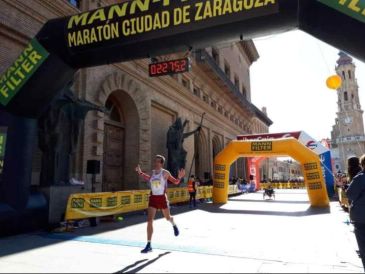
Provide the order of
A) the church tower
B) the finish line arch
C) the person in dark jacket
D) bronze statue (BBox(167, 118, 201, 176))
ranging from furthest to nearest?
the church tower < bronze statue (BBox(167, 118, 201, 176)) < the finish line arch < the person in dark jacket

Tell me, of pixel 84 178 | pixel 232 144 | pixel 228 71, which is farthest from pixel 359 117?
pixel 84 178

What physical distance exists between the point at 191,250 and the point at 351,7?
5.32 m

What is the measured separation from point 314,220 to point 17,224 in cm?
906

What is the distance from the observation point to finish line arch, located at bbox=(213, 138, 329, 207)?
1633 centimetres

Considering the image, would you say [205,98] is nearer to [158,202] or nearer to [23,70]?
[23,70]

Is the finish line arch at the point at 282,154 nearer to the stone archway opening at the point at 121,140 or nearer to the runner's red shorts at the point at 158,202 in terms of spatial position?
the stone archway opening at the point at 121,140

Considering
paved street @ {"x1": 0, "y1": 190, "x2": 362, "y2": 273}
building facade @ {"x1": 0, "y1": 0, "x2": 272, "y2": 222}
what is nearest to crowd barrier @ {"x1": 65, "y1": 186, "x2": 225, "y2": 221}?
building facade @ {"x1": 0, "y1": 0, "x2": 272, "y2": 222}

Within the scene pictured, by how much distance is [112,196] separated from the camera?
37.8 ft

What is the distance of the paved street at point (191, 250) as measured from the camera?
5.08 m

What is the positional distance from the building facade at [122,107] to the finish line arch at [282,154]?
4.16 meters

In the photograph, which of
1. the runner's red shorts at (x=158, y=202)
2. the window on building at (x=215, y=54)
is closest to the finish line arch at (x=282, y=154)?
the runner's red shorts at (x=158, y=202)

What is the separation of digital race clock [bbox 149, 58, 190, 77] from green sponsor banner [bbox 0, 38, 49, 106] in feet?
9.59

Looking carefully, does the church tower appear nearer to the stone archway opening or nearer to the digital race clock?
the stone archway opening

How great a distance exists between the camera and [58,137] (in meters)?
9.78
